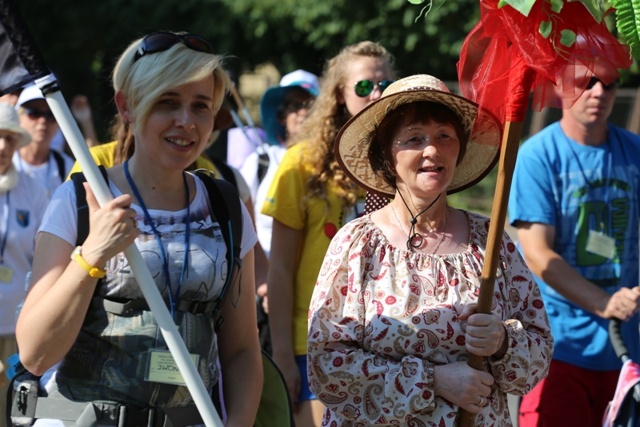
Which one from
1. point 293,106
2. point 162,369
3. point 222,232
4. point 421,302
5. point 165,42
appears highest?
point 293,106

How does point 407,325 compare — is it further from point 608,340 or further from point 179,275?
point 608,340

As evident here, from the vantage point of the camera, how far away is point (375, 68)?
481 centimetres

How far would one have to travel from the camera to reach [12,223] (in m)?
6.05

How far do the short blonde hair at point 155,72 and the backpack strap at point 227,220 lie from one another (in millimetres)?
333

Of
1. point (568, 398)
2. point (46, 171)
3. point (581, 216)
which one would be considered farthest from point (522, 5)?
point (46, 171)

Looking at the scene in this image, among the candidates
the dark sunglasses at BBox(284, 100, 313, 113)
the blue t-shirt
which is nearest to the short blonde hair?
the blue t-shirt

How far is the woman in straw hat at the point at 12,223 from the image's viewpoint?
19.4 ft

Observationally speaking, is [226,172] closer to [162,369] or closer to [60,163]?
[162,369]

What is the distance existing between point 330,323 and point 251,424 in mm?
420

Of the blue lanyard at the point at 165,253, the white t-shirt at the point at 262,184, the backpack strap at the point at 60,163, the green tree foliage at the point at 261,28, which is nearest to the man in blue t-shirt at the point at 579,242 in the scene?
the white t-shirt at the point at 262,184

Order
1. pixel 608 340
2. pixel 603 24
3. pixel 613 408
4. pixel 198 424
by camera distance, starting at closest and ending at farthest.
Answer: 1. pixel 603 24
2. pixel 198 424
3. pixel 613 408
4. pixel 608 340

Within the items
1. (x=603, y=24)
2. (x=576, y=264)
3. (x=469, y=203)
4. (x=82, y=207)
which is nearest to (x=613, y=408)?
(x=576, y=264)

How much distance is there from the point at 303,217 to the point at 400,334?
1.47 metres

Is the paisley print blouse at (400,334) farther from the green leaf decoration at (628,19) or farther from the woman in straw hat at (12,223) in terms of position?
the woman in straw hat at (12,223)
